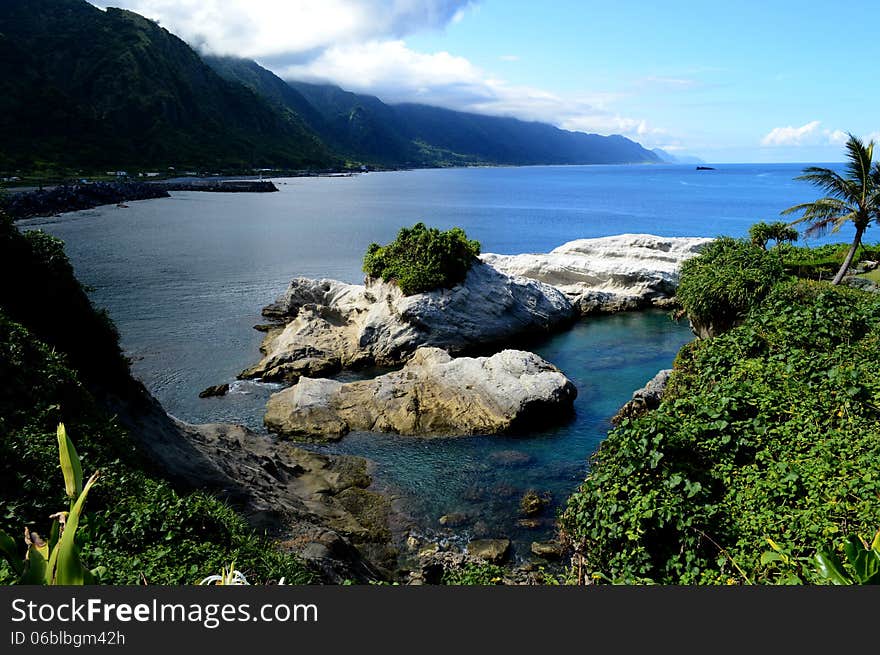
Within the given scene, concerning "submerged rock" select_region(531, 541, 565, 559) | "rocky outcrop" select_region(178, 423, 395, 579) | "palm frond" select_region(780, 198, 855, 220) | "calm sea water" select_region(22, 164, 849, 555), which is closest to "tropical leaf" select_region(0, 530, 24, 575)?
"rocky outcrop" select_region(178, 423, 395, 579)

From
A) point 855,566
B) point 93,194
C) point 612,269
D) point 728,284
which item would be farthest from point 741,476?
point 93,194

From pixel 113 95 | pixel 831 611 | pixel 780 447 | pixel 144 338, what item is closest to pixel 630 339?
pixel 780 447

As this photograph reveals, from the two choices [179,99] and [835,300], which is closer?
[835,300]

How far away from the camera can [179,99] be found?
186875mm

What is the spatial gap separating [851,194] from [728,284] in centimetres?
1372

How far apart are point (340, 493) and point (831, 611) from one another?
1749 centimetres

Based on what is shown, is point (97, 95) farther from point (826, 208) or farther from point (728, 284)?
point (728, 284)

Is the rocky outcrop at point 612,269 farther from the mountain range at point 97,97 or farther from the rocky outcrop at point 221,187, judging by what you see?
the mountain range at point 97,97

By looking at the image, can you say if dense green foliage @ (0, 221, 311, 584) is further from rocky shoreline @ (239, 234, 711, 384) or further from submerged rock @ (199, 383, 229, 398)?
rocky shoreline @ (239, 234, 711, 384)

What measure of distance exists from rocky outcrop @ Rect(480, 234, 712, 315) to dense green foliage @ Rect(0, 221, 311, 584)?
36714 mm

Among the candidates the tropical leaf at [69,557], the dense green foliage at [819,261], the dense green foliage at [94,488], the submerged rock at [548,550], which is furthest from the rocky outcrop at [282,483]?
the dense green foliage at [819,261]

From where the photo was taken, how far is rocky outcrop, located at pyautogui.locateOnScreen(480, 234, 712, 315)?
4659 centimetres

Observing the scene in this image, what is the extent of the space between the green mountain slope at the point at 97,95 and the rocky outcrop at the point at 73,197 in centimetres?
2863

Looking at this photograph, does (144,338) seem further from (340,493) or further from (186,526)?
(186,526)
